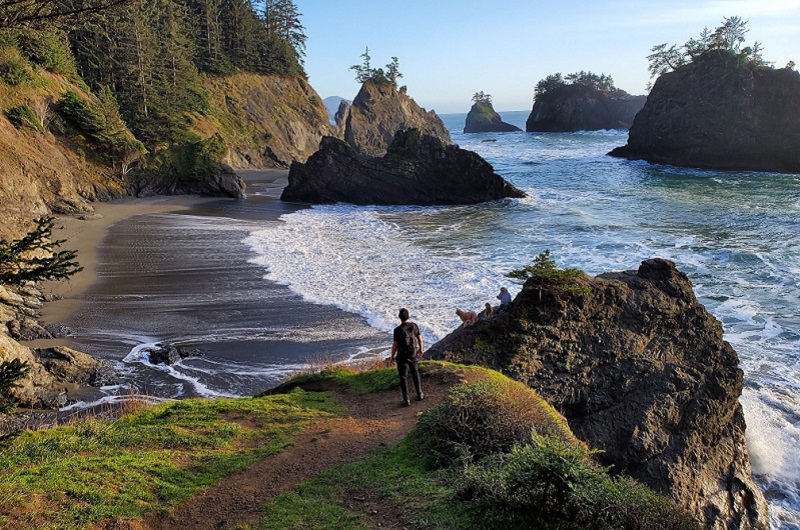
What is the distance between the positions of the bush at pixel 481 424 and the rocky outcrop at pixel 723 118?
2380 inches

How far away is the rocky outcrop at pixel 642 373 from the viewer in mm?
9250

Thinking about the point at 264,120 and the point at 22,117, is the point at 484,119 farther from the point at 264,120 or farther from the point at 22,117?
the point at 22,117

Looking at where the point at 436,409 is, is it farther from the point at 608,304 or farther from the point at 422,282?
the point at 422,282

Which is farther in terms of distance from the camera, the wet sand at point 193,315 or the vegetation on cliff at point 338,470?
the wet sand at point 193,315

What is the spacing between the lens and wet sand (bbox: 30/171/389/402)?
13.2m

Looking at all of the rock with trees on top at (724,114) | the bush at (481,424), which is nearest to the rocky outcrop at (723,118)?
the rock with trees on top at (724,114)

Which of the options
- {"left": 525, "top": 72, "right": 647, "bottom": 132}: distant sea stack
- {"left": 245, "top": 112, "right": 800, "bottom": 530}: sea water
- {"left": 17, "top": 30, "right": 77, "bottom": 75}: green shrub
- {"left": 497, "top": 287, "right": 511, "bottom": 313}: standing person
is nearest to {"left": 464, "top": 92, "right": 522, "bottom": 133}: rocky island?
{"left": 525, "top": 72, "right": 647, "bottom": 132}: distant sea stack

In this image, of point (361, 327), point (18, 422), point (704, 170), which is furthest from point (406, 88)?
point (18, 422)

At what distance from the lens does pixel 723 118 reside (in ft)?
195

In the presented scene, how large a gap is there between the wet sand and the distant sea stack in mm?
106407

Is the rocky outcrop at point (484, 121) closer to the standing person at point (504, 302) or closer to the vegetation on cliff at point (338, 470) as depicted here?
the standing person at point (504, 302)

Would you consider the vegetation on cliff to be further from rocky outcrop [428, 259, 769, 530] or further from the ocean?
the ocean

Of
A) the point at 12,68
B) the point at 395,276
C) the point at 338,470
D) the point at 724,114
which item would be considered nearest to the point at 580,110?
the point at 724,114

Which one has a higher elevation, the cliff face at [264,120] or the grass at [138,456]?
the cliff face at [264,120]
